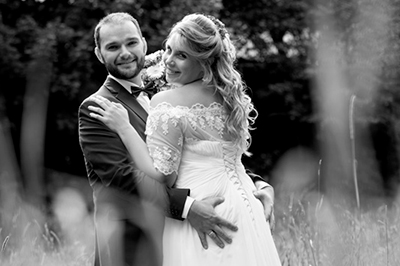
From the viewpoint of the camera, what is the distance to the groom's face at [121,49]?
10.3ft

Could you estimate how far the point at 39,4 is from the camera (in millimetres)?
10906

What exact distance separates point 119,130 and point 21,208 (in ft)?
3.73

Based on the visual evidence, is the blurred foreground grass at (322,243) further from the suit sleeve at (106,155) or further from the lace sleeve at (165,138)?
the lace sleeve at (165,138)

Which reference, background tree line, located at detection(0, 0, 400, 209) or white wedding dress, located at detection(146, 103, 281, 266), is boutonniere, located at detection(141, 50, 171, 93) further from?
background tree line, located at detection(0, 0, 400, 209)

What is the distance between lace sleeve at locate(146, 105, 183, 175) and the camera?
2498 mm

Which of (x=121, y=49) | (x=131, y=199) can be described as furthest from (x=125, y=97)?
(x=131, y=199)

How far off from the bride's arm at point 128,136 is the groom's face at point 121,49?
47cm

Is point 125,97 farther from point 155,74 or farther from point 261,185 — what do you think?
point 261,185

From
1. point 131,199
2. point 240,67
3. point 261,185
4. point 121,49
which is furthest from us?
point 240,67

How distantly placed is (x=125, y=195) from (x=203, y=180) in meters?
0.34

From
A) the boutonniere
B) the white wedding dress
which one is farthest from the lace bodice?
the boutonniere

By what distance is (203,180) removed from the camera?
2604 millimetres

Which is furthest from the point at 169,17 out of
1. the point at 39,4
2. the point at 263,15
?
the point at 263,15

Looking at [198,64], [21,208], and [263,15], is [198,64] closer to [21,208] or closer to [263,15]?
[21,208]
